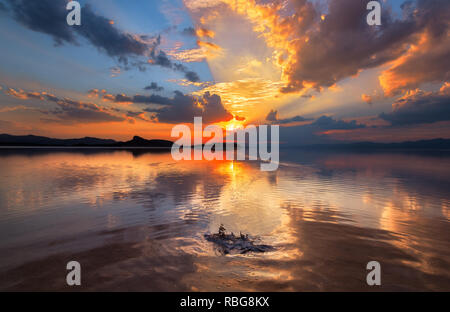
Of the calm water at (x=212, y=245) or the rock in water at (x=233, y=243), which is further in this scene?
the rock in water at (x=233, y=243)

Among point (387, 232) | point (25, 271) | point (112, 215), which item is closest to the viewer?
point (25, 271)

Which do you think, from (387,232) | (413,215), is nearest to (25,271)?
(387,232)

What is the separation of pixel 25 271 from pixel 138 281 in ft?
12.3

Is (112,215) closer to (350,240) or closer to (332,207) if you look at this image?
(350,240)

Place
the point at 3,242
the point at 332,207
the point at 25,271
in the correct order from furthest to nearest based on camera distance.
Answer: the point at 332,207, the point at 3,242, the point at 25,271

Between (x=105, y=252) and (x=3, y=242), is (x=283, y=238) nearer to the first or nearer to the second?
(x=105, y=252)

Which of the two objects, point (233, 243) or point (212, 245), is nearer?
point (212, 245)

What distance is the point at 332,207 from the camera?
14.1m

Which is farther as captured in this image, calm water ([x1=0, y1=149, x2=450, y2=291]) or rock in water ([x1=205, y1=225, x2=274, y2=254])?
rock in water ([x1=205, y1=225, x2=274, y2=254])
